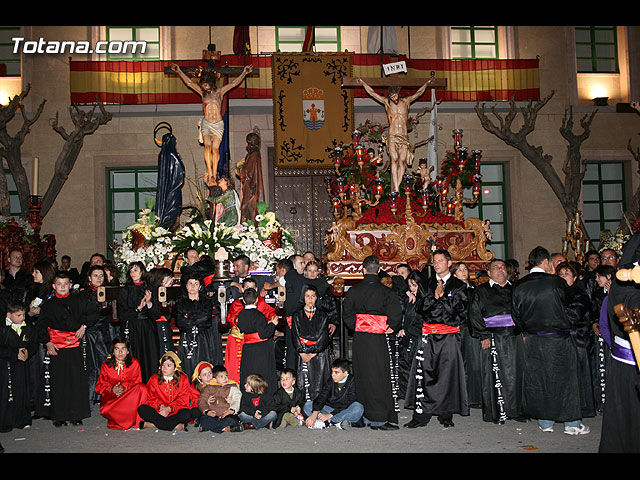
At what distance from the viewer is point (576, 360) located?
23.5ft

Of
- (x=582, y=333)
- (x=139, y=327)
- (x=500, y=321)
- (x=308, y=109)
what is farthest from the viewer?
(x=308, y=109)

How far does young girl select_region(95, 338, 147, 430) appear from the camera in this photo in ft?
24.5

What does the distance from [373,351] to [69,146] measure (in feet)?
38.5

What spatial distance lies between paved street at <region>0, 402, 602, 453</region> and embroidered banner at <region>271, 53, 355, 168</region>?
9.75 m

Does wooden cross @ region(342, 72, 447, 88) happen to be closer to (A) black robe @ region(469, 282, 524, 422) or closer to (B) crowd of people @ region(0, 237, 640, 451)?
(B) crowd of people @ region(0, 237, 640, 451)

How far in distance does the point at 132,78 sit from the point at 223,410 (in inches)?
478

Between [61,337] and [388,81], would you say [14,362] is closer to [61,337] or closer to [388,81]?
[61,337]

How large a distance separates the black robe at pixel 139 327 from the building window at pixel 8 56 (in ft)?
39.7

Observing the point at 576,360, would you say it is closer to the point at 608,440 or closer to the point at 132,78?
the point at 608,440

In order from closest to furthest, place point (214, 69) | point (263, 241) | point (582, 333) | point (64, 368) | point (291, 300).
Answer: point (64, 368), point (582, 333), point (291, 300), point (263, 241), point (214, 69)

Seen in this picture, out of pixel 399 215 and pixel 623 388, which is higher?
pixel 399 215

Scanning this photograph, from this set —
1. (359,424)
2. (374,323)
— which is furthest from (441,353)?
(359,424)

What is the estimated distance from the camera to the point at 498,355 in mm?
7660

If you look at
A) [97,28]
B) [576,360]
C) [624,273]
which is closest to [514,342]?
[576,360]
